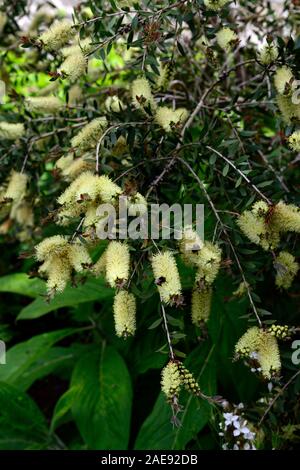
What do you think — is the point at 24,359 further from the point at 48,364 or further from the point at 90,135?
the point at 90,135

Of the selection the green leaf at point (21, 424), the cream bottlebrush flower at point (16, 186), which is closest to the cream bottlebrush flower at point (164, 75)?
A: the cream bottlebrush flower at point (16, 186)

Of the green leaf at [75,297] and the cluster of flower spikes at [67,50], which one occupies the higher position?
the cluster of flower spikes at [67,50]

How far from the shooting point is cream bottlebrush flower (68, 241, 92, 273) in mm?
1324

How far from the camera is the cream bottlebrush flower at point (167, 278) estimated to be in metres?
1.24

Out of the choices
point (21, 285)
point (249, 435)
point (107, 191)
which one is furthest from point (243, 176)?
point (21, 285)

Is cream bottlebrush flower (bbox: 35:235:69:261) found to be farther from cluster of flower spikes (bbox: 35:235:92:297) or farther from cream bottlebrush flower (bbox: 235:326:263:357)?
cream bottlebrush flower (bbox: 235:326:263:357)

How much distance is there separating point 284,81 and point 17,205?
91 cm

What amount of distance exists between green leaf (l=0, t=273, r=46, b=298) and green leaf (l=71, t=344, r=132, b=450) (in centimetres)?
31

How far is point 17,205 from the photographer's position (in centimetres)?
204

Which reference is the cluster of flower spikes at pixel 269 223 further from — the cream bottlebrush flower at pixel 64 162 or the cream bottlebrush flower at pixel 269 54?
the cream bottlebrush flower at pixel 64 162

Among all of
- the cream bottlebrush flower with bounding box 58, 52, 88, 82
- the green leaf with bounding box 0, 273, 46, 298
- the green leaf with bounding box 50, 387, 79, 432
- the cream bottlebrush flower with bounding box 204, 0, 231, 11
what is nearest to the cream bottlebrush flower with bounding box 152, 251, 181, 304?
the cream bottlebrush flower with bounding box 58, 52, 88, 82

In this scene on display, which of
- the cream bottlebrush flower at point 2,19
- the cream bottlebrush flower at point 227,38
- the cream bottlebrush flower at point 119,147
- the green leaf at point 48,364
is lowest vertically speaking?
the green leaf at point 48,364

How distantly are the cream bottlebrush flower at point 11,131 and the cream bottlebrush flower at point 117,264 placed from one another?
725mm
